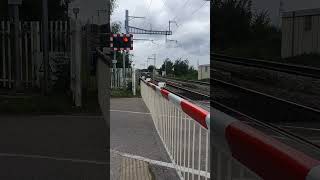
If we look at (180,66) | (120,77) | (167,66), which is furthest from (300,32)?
(167,66)

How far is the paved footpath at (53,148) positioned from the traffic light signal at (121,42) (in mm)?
14491

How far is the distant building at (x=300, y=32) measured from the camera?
3320 mm

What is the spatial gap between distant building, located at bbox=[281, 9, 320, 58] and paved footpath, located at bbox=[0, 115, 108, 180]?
10.2 ft

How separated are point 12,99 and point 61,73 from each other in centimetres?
226

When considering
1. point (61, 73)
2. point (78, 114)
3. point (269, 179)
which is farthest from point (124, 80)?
point (269, 179)

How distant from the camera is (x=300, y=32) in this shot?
347 cm

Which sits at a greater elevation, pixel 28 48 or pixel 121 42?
pixel 121 42

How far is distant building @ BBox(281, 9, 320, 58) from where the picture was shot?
10.9 ft

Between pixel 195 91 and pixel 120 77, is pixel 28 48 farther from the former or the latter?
pixel 120 77

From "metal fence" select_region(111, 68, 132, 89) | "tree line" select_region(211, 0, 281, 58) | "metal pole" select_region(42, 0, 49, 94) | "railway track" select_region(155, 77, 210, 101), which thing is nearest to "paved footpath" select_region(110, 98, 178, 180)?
"railway track" select_region(155, 77, 210, 101)

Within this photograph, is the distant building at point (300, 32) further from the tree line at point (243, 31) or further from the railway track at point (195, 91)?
the railway track at point (195, 91)

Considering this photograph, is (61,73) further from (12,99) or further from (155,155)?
(155,155)

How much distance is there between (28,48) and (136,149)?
25.3 ft

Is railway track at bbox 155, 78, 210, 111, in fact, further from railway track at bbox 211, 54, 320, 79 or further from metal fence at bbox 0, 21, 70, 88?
metal fence at bbox 0, 21, 70, 88
